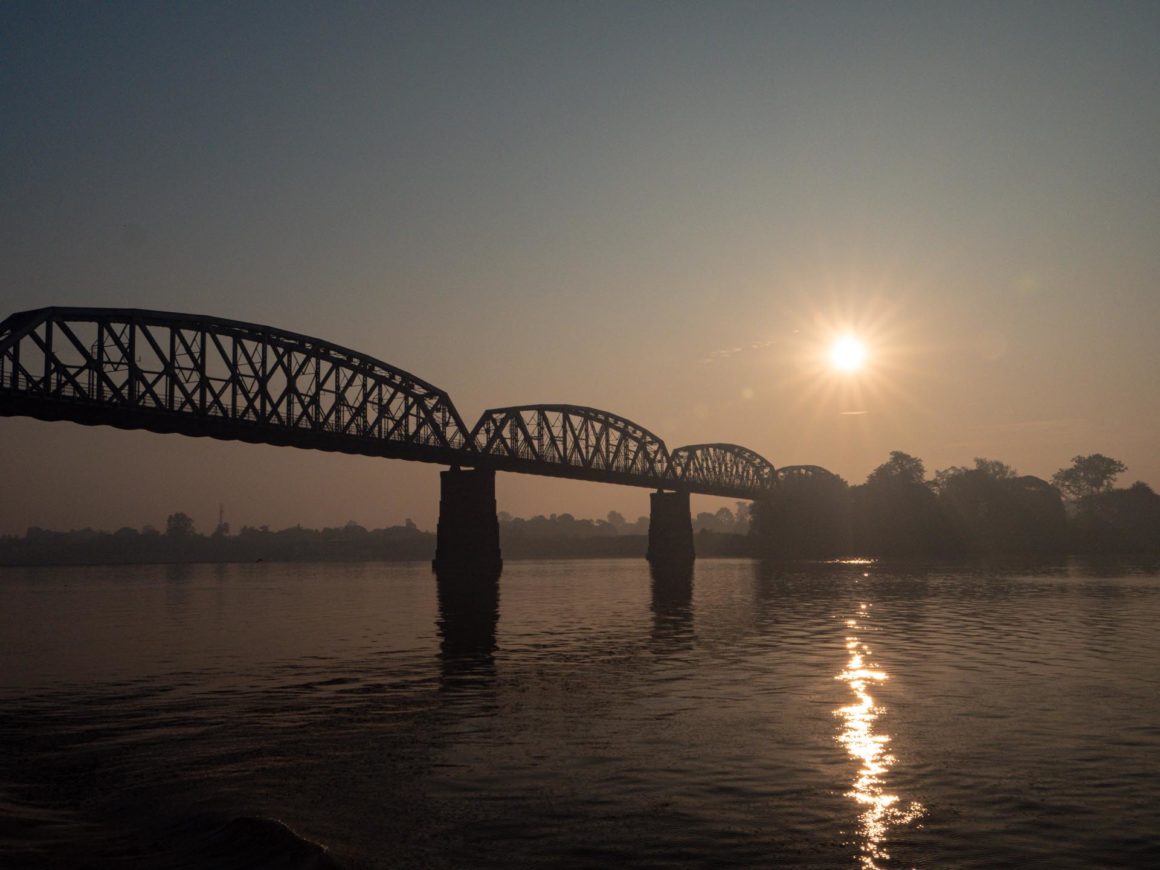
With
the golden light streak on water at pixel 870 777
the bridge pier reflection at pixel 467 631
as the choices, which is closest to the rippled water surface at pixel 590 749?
the golden light streak on water at pixel 870 777

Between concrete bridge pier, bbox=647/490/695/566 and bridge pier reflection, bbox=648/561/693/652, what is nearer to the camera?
bridge pier reflection, bbox=648/561/693/652

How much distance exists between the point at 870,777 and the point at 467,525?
94299mm

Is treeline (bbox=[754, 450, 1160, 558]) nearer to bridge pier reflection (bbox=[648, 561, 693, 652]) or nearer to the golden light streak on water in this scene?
bridge pier reflection (bbox=[648, 561, 693, 652])

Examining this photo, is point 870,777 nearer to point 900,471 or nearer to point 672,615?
point 672,615

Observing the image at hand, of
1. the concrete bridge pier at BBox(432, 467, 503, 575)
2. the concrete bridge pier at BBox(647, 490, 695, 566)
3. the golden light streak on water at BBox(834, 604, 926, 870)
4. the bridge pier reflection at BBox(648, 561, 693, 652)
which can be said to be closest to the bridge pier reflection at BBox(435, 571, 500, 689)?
the bridge pier reflection at BBox(648, 561, 693, 652)

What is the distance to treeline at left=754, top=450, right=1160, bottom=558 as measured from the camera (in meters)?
159

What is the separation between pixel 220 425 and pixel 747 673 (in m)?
65.3

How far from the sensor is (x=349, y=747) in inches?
705

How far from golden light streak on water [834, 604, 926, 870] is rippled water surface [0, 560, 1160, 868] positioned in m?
0.08

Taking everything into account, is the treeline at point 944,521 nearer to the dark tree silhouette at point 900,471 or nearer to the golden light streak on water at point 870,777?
the dark tree silhouette at point 900,471

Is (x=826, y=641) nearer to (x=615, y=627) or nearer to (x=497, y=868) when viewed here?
(x=615, y=627)

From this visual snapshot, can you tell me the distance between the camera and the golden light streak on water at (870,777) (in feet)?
39.2

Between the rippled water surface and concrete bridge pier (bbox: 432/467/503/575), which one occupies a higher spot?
concrete bridge pier (bbox: 432/467/503/575)

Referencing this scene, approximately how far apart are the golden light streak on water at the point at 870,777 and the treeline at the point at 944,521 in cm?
14383
